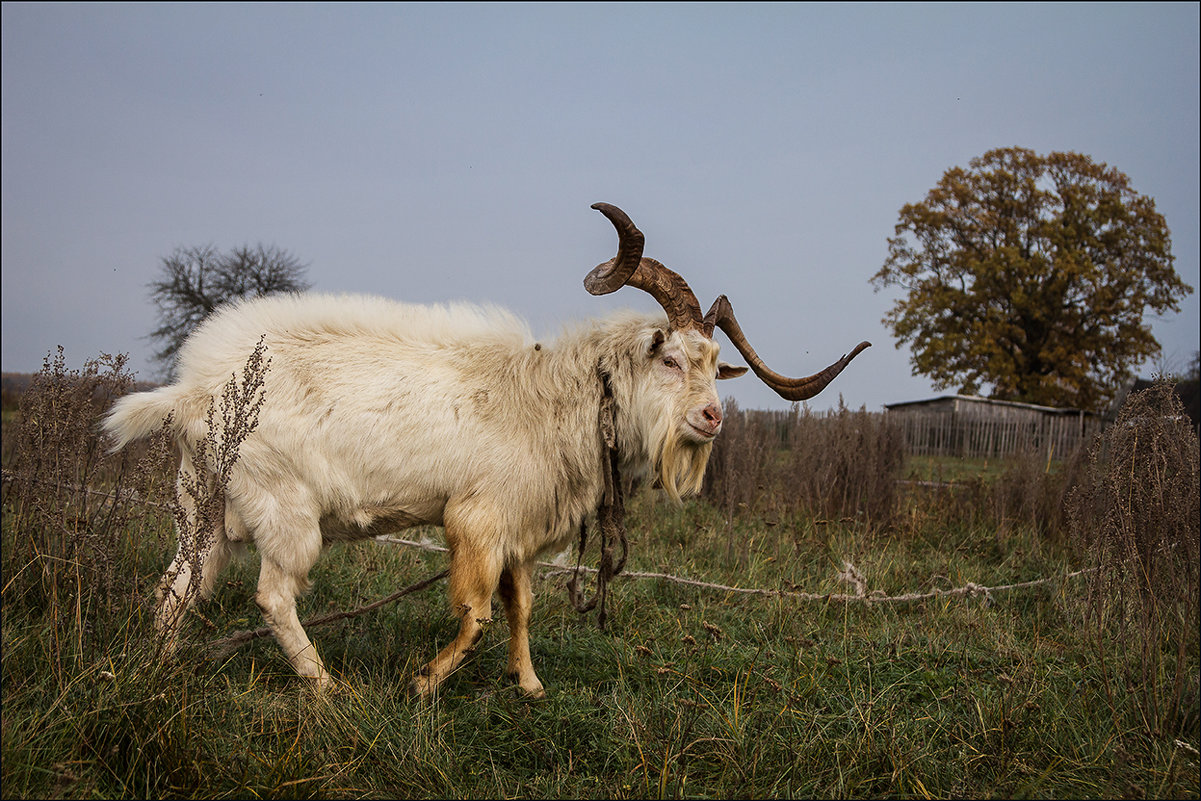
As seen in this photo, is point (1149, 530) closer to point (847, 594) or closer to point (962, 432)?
point (847, 594)

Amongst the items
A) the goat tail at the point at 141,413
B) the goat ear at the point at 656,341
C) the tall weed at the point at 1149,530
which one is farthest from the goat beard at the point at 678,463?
the goat tail at the point at 141,413

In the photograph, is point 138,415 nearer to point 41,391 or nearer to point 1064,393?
point 41,391

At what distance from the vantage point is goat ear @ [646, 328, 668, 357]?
13.6 ft

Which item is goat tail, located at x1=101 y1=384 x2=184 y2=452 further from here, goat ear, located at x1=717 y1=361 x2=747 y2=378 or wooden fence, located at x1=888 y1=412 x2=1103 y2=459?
wooden fence, located at x1=888 y1=412 x2=1103 y2=459

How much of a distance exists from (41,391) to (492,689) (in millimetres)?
2903

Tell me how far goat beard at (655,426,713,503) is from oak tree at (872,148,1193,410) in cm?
3149

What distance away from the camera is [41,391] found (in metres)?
4.20

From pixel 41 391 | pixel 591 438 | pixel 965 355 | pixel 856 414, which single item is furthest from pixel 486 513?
pixel 965 355

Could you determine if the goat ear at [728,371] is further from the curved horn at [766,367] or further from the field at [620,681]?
the field at [620,681]

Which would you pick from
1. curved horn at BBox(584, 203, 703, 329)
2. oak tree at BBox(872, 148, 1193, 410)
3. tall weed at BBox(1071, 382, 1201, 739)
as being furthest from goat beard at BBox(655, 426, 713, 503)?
oak tree at BBox(872, 148, 1193, 410)

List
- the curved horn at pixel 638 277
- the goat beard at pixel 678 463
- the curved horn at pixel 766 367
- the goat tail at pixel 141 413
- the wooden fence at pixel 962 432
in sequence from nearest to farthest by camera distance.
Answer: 1. the goat tail at pixel 141 413
2. the curved horn at pixel 638 277
3. the goat beard at pixel 678 463
4. the curved horn at pixel 766 367
5. the wooden fence at pixel 962 432

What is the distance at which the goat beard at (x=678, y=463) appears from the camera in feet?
13.5

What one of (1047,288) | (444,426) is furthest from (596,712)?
(1047,288)

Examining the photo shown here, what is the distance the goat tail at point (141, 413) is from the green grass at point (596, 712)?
59 centimetres
